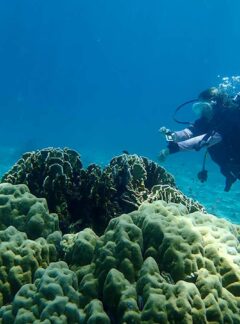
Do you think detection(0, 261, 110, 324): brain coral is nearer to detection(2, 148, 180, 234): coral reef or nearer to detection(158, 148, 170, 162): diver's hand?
detection(2, 148, 180, 234): coral reef

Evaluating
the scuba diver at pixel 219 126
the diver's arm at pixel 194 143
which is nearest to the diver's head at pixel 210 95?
the scuba diver at pixel 219 126

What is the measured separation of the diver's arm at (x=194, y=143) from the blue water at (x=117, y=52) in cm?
9234

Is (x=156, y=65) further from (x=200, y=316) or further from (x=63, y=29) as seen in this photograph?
(x=200, y=316)

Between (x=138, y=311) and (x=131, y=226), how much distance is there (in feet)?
2.54

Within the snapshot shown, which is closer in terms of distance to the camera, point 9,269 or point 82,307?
point 82,307

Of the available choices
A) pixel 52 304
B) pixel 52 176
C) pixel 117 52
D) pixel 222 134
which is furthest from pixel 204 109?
pixel 117 52

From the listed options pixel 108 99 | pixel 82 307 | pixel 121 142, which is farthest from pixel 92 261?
pixel 108 99

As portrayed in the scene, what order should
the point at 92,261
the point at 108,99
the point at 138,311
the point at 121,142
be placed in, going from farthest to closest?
1. the point at 108,99
2. the point at 121,142
3. the point at 92,261
4. the point at 138,311

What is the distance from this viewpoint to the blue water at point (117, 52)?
430 ft

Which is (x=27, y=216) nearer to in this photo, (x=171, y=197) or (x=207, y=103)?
(x=171, y=197)

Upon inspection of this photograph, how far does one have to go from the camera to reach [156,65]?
6668 inches

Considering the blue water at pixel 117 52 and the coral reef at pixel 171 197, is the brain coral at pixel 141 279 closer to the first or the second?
the coral reef at pixel 171 197

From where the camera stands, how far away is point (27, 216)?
4352 mm

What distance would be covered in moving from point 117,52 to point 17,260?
183006mm
